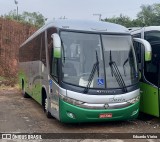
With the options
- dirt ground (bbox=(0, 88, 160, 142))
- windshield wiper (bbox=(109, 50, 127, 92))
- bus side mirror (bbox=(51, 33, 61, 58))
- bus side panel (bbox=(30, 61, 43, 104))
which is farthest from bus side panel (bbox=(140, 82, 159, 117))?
bus side panel (bbox=(30, 61, 43, 104))

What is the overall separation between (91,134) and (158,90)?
2.24 metres

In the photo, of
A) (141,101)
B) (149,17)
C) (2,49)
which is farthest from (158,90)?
(149,17)

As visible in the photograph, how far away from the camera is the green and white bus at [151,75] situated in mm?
9398

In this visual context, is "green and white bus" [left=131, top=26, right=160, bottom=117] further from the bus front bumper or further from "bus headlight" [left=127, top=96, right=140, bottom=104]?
the bus front bumper

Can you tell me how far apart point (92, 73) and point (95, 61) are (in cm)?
35

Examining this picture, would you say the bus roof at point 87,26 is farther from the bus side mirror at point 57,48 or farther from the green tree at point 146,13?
the green tree at point 146,13

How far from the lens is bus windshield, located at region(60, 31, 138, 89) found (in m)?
8.69

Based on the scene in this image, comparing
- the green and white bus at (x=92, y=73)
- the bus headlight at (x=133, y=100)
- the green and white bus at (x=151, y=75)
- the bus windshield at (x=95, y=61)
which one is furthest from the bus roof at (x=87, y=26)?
the bus headlight at (x=133, y=100)

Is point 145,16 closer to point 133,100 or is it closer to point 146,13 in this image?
point 146,13

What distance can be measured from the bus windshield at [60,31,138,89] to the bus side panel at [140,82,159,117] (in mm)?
671

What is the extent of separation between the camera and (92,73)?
28.5ft

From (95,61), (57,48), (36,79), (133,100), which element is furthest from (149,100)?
(36,79)

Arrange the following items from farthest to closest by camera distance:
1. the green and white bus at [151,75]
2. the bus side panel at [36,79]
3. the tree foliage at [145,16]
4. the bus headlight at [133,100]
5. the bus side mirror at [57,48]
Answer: the tree foliage at [145,16], the bus side panel at [36,79], the green and white bus at [151,75], the bus headlight at [133,100], the bus side mirror at [57,48]

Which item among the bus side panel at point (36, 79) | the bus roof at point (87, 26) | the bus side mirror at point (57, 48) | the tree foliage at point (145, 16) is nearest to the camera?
the bus side mirror at point (57, 48)
